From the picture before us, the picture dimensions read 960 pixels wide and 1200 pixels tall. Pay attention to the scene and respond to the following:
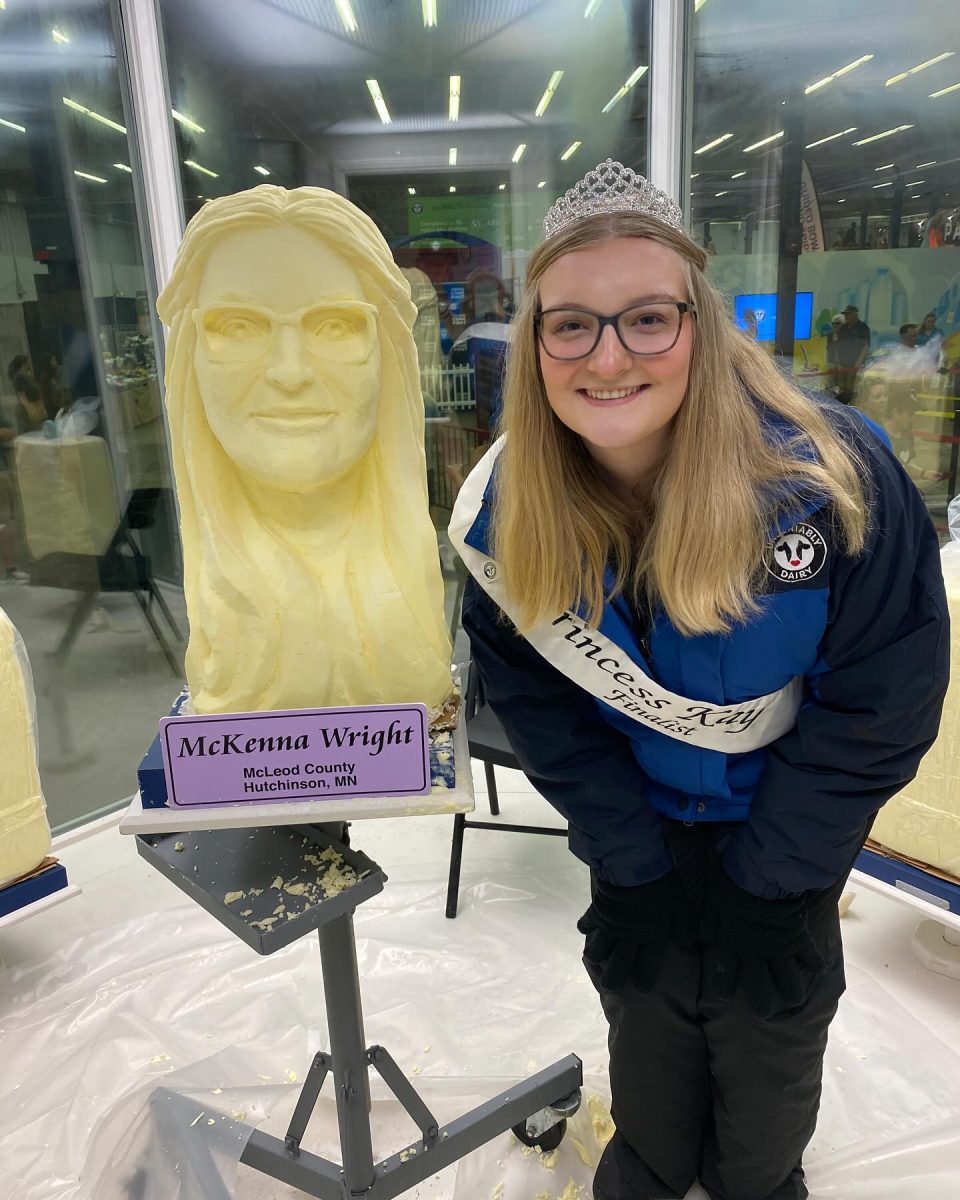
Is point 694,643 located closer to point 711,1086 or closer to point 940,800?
point 711,1086

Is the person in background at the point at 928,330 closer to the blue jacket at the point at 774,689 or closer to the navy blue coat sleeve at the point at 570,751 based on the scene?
the blue jacket at the point at 774,689

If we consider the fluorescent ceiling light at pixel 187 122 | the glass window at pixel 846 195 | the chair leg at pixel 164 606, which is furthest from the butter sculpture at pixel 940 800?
the fluorescent ceiling light at pixel 187 122

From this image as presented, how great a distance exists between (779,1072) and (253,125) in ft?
9.36

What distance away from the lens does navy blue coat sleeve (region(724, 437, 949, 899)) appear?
41.8 inches

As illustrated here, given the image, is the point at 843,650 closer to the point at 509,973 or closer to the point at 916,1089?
the point at 916,1089

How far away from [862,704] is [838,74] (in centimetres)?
254

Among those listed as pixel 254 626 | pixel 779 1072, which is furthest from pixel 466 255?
pixel 779 1072

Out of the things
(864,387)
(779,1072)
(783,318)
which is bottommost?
(779,1072)

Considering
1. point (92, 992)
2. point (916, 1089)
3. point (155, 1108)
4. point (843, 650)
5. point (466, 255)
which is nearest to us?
point (843, 650)

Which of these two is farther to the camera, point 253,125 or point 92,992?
point 253,125

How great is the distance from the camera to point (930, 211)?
2818 mm

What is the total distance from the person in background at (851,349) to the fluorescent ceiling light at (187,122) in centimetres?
217

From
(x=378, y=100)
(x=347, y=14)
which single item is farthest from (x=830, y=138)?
(x=347, y=14)

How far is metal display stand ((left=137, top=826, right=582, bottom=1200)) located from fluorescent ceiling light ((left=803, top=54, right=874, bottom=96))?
9.21 ft
